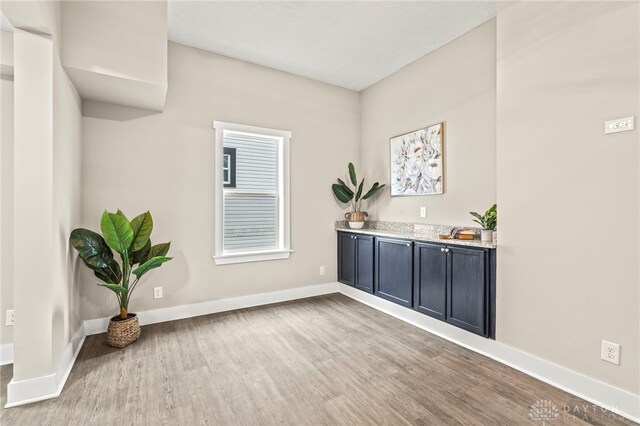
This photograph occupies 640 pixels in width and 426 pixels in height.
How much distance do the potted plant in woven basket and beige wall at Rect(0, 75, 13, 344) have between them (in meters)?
0.51

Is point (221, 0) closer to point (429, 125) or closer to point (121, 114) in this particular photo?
point (121, 114)

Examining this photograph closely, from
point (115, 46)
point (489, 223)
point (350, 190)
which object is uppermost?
point (115, 46)

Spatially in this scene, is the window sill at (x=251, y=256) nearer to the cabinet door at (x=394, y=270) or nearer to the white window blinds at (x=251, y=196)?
the white window blinds at (x=251, y=196)

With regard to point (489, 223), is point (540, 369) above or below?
below

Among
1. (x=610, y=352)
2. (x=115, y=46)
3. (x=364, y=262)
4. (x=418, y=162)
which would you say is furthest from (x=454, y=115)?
(x=115, y=46)

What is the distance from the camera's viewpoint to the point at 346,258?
442cm

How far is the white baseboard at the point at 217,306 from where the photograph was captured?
3111 millimetres

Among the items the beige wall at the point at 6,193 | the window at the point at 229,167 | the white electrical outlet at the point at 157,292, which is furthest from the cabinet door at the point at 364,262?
the beige wall at the point at 6,193

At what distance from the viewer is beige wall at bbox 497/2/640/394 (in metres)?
1.92

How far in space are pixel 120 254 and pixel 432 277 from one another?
2.92 m

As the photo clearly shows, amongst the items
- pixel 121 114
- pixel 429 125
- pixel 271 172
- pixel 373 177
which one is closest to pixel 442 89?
pixel 429 125

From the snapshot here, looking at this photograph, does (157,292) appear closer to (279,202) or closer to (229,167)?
(229,167)

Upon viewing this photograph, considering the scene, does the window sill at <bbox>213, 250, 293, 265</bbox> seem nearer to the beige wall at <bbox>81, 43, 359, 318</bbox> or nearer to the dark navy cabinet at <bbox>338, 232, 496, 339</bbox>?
the beige wall at <bbox>81, 43, 359, 318</bbox>

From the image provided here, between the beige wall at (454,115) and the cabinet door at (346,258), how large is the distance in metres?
0.62
